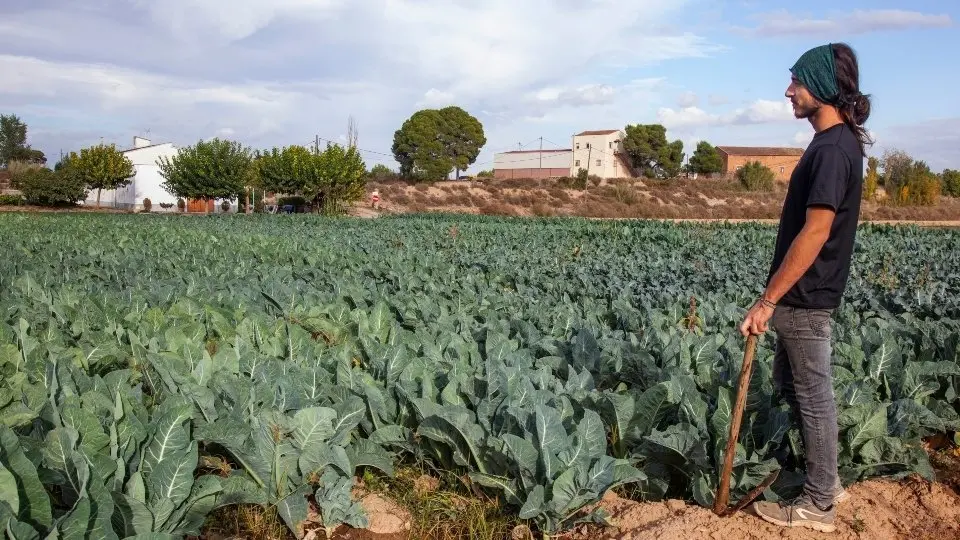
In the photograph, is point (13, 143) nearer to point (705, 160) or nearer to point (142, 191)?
point (142, 191)

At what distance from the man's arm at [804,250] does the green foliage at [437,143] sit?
67.0m

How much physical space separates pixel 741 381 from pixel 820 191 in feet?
2.74

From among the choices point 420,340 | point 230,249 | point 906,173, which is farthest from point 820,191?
point 906,173

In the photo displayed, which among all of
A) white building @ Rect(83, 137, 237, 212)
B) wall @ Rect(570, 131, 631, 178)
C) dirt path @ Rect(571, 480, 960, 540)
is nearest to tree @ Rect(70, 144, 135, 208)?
white building @ Rect(83, 137, 237, 212)

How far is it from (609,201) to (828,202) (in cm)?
5972

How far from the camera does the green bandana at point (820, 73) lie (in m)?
2.89

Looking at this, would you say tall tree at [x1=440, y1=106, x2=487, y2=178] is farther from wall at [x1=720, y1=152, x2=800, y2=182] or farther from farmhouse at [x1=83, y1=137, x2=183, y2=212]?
wall at [x1=720, y1=152, x2=800, y2=182]

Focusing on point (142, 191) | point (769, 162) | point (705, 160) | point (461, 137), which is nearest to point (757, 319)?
point (142, 191)

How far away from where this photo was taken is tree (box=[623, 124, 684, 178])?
76.7m

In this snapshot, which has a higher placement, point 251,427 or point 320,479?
point 251,427

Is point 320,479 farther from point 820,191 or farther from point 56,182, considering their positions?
point 56,182

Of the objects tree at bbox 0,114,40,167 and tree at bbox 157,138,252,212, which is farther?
tree at bbox 0,114,40,167

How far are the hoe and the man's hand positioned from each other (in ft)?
0.12

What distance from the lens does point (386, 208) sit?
58.4 metres
